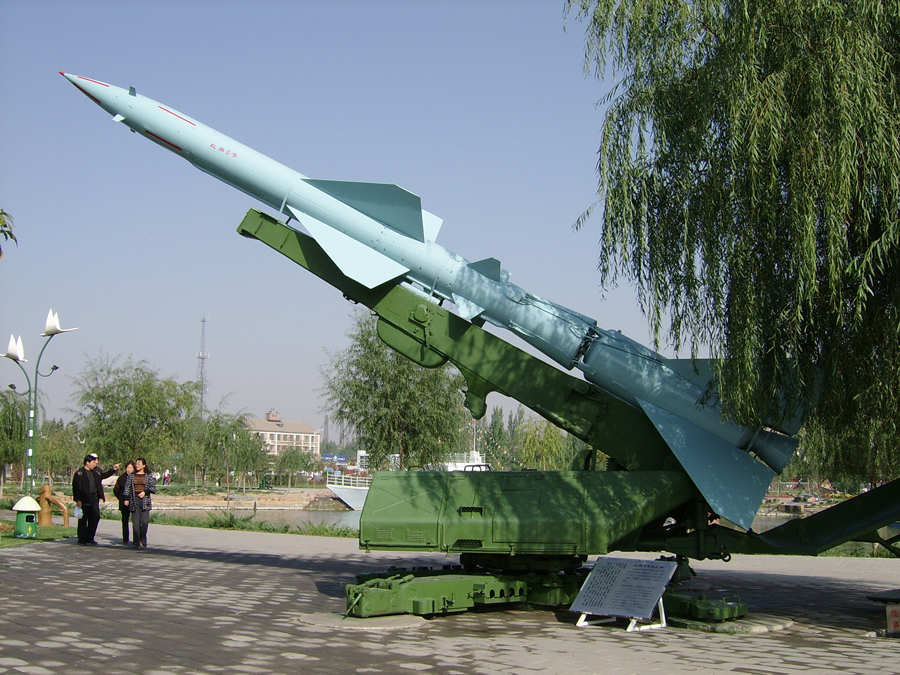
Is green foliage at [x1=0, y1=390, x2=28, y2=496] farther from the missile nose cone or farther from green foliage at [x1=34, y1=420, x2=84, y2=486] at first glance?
the missile nose cone

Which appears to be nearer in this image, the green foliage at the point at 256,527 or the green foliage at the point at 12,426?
the green foliage at the point at 256,527

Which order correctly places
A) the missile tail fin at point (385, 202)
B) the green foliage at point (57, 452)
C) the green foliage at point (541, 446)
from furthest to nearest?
the green foliage at point (57, 452) → the green foliage at point (541, 446) → the missile tail fin at point (385, 202)

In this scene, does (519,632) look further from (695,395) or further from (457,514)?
(695,395)

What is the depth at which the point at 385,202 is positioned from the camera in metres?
9.52

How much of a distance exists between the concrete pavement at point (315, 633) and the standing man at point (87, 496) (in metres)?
1.78

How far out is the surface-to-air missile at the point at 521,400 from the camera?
8086 millimetres

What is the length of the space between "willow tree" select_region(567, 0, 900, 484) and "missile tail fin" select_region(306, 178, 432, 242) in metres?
2.48

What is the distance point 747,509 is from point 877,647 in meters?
1.68

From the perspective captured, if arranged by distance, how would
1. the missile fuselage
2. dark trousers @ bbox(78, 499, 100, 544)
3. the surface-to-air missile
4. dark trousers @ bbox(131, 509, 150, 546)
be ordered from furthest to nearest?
dark trousers @ bbox(78, 499, 100, 544), dark trousers @ bbox(131, 509, 150, 546), the missile fuselage, the surface-to-air missile

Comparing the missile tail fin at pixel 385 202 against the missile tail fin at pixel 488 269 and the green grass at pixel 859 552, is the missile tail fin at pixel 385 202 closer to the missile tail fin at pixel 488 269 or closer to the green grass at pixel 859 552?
the missile tail fin at pixel 488 269

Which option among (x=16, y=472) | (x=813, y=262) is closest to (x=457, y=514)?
(x=813, y=262)

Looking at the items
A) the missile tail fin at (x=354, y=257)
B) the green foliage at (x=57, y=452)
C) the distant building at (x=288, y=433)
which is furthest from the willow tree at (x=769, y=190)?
the distant building at (x=288, y=433)

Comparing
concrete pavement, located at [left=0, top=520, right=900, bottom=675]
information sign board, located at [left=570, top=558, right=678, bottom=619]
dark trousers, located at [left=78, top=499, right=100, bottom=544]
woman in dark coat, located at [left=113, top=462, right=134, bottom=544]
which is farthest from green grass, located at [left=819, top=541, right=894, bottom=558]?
dark trousers, located at [left=78, top=499, right=100, bottom=544]

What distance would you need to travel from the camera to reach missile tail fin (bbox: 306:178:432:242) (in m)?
9.41
